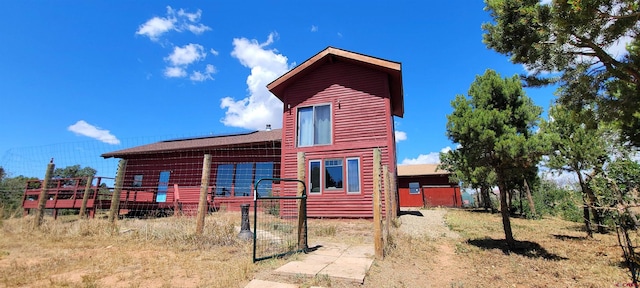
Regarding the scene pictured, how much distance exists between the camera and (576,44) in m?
4.34

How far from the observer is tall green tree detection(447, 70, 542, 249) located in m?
6.33

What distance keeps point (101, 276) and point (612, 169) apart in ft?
37.6

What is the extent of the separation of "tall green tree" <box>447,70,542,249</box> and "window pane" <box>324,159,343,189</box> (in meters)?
5.07

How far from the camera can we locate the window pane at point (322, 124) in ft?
39.8

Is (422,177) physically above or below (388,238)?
above

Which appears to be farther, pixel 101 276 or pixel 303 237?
pixel 303 237

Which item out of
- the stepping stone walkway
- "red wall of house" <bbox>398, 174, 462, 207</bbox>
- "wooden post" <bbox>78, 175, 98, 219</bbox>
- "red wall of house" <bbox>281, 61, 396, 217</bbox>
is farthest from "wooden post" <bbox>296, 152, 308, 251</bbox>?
"red wall of house" <bbox>398, 174, 462, 207</bbox>

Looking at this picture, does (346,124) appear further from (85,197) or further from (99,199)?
(99,199)

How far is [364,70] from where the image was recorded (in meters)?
12.1

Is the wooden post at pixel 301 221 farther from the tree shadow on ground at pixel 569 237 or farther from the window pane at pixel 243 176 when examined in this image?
the window pane at pixel 243 176

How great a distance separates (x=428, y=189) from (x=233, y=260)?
24.5 metres

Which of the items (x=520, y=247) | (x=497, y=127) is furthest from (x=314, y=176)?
(x=520, y=247)

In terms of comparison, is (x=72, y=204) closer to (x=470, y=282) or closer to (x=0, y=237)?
(x=0, y=237)

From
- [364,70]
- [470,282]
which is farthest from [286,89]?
[470,282]
